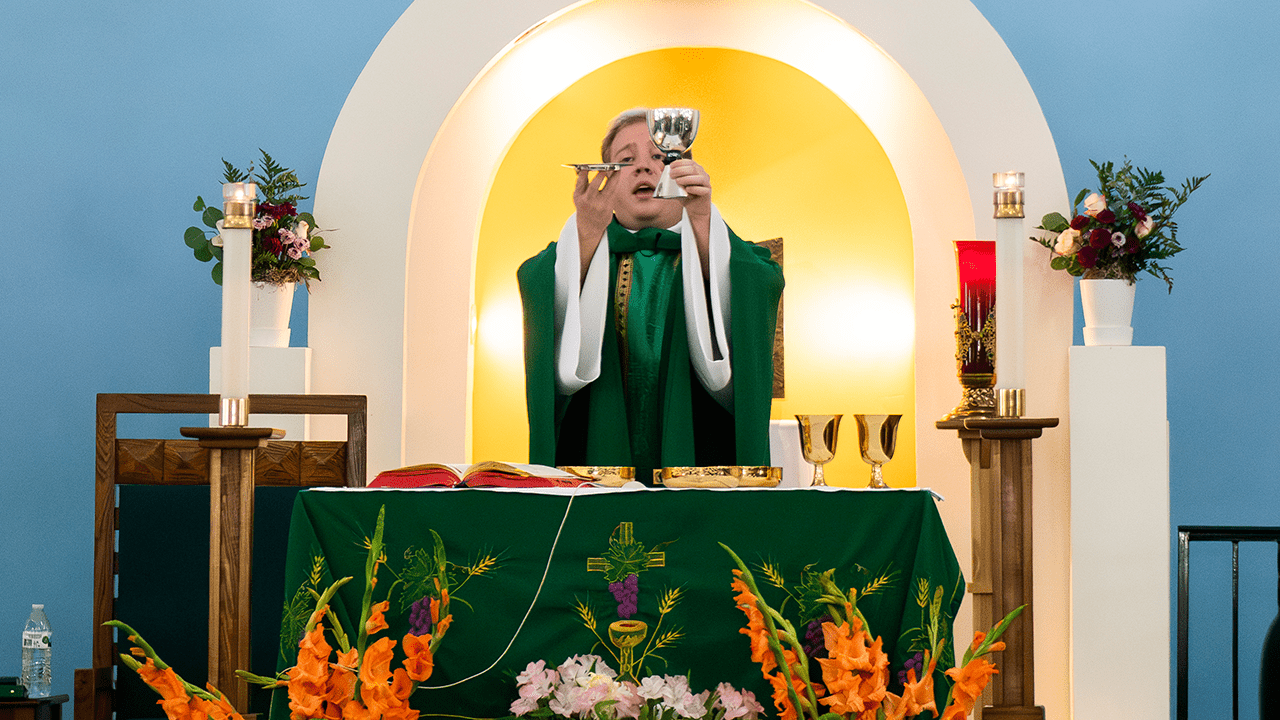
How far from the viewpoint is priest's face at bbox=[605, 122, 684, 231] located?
12.8 ft

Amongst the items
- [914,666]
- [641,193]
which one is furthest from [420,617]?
[641,193]

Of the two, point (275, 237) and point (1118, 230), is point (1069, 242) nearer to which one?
point (1118, 230)

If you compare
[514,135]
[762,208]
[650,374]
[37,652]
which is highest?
[514,135]

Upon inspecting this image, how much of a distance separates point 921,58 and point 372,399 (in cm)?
235

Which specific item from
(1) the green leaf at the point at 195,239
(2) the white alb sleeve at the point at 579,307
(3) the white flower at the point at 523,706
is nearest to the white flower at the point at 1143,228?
(2) the white alb sleeve at the point at 579,307

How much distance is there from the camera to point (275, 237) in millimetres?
4277

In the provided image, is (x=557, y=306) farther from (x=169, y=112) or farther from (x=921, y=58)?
(x=169, y=112)

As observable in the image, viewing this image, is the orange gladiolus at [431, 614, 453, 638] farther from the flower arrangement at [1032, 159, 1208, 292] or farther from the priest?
the flower arrangement at [1032, 159, 1208, 292]

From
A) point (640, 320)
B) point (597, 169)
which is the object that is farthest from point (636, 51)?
point (640, 320)

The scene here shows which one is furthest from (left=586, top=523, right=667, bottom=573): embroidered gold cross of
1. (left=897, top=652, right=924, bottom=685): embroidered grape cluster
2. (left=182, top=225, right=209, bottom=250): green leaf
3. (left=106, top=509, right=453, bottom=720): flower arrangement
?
(left=182, top=225, right=209, bottom=250): green leaf

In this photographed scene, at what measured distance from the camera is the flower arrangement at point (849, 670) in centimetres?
214

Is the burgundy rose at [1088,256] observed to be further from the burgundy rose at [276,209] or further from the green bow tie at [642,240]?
the burgundy rose at [276,209]

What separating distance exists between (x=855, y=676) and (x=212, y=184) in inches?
141

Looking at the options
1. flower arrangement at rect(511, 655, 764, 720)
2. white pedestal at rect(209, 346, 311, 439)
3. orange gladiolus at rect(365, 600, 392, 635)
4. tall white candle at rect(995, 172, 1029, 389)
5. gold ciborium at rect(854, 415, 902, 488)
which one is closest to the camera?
orange gladiolus at rect(365, 600, 392, 635)
